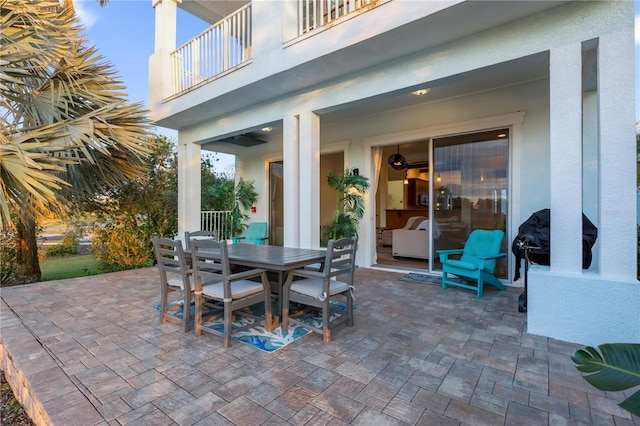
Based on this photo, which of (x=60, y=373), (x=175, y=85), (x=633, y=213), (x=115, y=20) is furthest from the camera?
(x=115, y=20)

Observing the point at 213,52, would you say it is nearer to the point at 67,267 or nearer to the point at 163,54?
the point at 163,54

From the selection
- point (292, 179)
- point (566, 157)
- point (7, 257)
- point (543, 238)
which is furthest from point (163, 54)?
point (543, 238)

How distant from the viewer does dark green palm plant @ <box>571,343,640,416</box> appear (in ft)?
3.54

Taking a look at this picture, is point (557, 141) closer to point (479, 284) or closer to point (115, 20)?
point (479, 284)

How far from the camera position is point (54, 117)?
3695mm

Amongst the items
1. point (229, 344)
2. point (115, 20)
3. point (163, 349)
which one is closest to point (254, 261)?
point (229, 344)

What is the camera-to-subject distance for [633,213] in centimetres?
244

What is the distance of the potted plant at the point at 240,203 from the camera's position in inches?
313

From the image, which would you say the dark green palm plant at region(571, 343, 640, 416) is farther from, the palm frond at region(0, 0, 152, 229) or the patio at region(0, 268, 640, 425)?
the palm frond at region(0, 0, 152, 229)

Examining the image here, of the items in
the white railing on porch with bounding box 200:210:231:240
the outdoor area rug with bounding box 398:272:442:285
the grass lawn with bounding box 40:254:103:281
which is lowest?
the grass lawn with bounding box 40:254:103:281

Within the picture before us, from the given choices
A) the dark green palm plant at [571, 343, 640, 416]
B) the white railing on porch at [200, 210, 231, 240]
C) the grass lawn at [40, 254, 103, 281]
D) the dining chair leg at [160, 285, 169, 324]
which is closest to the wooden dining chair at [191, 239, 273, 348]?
the dining chair leg at [160, 285, 169, 324]

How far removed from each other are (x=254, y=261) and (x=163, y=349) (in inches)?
40.7

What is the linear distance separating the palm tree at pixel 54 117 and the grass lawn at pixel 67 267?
985mm

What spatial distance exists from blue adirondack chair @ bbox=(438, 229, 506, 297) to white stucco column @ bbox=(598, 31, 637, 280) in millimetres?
1496
